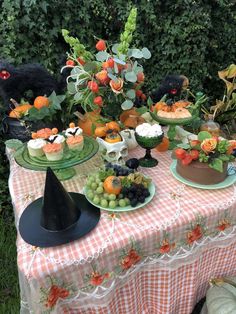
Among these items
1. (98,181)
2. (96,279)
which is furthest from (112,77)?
(96,279)

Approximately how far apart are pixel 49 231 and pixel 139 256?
1.04 feet

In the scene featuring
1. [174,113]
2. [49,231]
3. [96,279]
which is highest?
[174,113]

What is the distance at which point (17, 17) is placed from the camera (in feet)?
6.07

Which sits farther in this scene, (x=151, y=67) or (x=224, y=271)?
(x=151, y=67)

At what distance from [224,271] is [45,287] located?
31.7 inches

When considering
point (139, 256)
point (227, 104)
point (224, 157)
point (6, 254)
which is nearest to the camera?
point (139, 256)

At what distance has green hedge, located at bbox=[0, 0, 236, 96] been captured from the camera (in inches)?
73.5

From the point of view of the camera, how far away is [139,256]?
3.33 ft

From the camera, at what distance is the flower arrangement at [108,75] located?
125 centimetres

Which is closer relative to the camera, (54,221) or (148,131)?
(54,221)

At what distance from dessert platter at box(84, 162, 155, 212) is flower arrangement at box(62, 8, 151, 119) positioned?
14.0 inches

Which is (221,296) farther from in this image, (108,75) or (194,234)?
(108,75)

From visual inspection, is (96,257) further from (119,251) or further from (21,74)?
(21,74)

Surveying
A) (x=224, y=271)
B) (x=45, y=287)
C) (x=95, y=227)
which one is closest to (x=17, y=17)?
(x=95, y=227)
